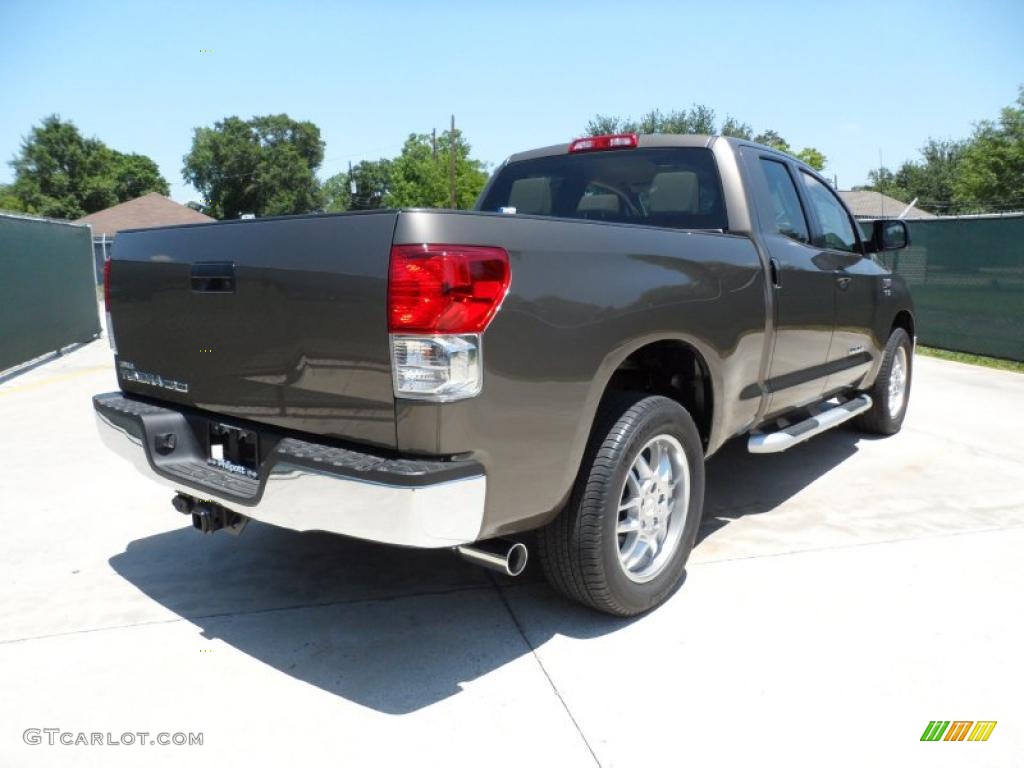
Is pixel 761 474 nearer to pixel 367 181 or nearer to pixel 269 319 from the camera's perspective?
pixel 269 319

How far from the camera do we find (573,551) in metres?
2.92

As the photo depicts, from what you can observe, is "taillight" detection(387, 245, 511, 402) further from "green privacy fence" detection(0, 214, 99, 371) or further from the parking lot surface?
"green privacy fence" detection(0, 214, 99, 371)

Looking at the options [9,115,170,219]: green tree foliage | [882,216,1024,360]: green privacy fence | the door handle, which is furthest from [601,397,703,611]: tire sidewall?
[9,115,170,219]: green tree foliage

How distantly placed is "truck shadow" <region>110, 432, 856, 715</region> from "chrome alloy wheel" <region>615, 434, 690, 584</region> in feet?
0.89

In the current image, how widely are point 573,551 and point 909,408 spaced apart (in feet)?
18.8

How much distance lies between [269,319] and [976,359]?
10.7 metres

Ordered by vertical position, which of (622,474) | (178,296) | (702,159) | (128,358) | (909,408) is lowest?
(909,408)

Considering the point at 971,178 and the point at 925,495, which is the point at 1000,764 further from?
the point at 971,178

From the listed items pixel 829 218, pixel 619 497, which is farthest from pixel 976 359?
pixel 619 497

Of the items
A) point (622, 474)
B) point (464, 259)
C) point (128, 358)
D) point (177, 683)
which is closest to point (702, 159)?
point (622, 474)

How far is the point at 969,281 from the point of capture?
36.2 feet

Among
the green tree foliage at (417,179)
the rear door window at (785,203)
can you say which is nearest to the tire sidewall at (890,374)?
the rear door window at (785,203)

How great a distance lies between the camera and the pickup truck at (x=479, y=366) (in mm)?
2367

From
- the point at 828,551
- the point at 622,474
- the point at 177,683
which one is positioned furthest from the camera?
the point at 828,551
